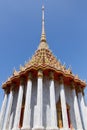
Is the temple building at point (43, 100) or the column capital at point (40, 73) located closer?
the temple building at point (43, 100)

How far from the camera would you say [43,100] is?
52.0 feet

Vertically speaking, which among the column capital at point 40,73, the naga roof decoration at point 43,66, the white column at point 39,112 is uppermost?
the naga roof decoration at point 43,66

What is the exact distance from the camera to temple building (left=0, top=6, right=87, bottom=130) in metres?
14.5

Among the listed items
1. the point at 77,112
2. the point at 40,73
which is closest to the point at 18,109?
the point at 40,73

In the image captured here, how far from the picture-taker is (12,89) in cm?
1848

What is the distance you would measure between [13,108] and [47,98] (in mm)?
4021

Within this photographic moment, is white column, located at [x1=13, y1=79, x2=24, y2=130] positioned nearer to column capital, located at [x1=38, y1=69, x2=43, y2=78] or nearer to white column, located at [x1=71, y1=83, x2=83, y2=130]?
column capital, located at [x1=38, y1=69, x2=43, y2=78]

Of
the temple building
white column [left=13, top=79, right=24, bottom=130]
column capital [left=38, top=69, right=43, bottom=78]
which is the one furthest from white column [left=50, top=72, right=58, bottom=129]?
white column [left=13, top=79, right=24, bottom=130]

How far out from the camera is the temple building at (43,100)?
1451cm

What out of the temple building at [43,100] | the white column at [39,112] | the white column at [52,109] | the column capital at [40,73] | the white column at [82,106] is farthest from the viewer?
the white column at [82,106]

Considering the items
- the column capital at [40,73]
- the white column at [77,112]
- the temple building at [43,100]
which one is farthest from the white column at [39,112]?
the white column at [77,112]

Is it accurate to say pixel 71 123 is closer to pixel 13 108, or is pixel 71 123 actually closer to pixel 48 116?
pixel 48 116

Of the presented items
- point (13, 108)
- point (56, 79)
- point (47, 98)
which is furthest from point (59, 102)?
point (13, 108)

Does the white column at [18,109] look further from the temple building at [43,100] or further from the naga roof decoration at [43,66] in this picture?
the naga roof decoration at [43,66]
